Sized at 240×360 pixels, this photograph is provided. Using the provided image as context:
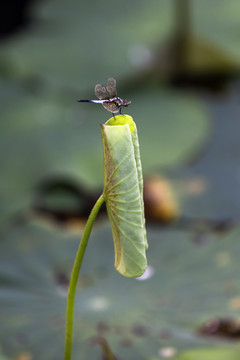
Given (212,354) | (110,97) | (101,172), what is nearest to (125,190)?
(110,97)

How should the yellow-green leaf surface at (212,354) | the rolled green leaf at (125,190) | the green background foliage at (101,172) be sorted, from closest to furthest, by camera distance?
the rolled green leaf at (125,190) → the yellow-green leaf surface at (212,354) → the green background foliage at (101,172)

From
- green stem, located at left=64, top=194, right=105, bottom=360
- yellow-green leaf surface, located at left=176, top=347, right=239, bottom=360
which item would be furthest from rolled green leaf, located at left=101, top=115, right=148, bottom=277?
yellow-green leaf surface, located at left=176, top=347, right=239, bottom=360

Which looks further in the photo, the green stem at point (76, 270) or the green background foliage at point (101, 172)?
the green background foliage at point (101, 172)

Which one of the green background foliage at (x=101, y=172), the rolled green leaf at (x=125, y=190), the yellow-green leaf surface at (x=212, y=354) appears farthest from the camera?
the green background foliage at (x=101, y=172)

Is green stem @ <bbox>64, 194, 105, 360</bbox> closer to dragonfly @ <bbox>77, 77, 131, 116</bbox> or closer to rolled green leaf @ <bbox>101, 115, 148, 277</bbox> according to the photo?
rolled green leaf @ <bbox>101, 115, 148, 277</bbox>

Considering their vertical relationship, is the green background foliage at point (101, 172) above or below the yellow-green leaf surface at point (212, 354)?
above

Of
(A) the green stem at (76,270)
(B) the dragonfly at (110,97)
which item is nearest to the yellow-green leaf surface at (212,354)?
(A) the green stem at (76,270)

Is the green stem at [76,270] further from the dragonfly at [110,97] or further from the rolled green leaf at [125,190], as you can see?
the dragonfly at [110,97]

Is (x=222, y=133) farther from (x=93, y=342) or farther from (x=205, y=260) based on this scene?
(x=93, y=342)

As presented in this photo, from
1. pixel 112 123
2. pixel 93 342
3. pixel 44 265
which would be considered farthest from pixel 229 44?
pixel 112 123
